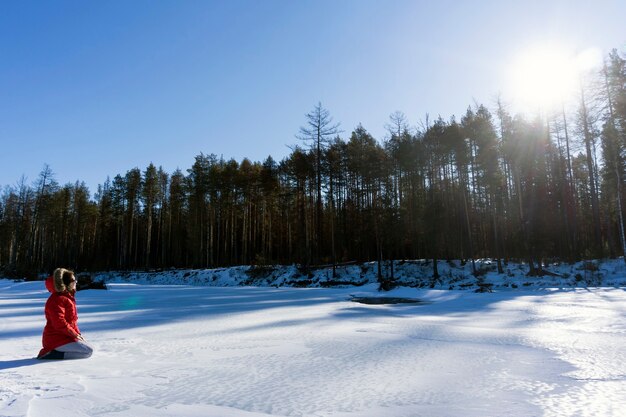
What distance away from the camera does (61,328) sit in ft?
16.9

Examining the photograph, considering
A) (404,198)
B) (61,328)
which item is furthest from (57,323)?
(404,198)

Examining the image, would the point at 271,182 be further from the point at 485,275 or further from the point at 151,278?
the point at 485,275

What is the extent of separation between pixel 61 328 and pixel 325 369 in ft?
12.0

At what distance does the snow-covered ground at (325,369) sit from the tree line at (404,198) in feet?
58.5

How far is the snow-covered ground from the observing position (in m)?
3.13

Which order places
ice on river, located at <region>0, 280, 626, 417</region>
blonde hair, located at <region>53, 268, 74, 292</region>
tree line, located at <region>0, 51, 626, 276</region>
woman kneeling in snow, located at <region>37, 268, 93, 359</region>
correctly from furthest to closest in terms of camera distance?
tree line, located at <region>0, 51, 626, 276</region> < blonde hair, located at <region>53, 268, 74, 292</region> < woman kneeling in snow, located at <region>37, 268, 93, 359</region> < ice on river, located at <region>0, 280, 626, 417</region>

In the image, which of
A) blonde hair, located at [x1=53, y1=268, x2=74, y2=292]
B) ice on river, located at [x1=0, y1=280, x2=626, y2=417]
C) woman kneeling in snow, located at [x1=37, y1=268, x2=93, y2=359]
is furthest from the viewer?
blonde hair, located at [x1=53, y1=268, x2=74, y2=292]

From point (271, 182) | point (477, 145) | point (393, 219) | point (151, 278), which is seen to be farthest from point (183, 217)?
point (477, 145)

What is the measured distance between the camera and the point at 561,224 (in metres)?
25.6

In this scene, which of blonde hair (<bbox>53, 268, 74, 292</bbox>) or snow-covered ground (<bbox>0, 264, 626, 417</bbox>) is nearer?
snow-covered ground (<bbox>0, 264, 626, 417</bbox>)

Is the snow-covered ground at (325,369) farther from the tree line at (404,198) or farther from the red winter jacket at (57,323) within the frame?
the tree line at (404,198)

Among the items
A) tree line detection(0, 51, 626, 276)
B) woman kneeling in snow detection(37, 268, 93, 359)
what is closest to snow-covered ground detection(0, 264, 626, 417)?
woman kneeling in snow detection(37, 268, 93, 359)

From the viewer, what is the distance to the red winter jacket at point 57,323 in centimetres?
509

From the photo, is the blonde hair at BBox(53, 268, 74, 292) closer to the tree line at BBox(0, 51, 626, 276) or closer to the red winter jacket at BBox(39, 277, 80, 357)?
the red winter jacket at BBox(39, 277, 80, 357)
